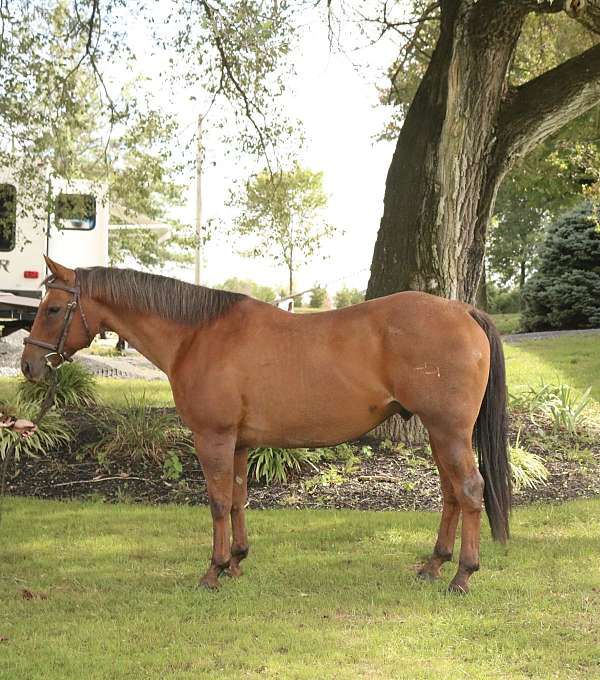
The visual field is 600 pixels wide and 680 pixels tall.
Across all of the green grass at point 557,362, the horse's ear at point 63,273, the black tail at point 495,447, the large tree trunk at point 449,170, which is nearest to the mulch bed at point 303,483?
the large tree trunk at point 449,170

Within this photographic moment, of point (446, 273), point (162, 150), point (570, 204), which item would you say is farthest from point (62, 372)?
point (570, 204)

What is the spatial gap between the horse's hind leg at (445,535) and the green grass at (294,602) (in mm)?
115

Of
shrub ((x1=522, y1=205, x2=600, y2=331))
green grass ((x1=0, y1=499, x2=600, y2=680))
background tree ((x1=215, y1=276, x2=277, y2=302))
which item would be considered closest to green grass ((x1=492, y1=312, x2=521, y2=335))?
shrub ((x1=522, y1=205, x2=600, y2=331))

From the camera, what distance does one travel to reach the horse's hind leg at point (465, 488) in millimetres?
4809

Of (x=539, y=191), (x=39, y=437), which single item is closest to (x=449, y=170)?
(x=39, y=437)

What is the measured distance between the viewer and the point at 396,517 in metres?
6.65

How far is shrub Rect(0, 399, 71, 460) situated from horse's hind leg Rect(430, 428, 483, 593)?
4385 mm

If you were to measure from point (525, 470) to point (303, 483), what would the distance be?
2.04 m

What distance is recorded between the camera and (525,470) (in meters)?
7.77

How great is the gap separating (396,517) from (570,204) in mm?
18613

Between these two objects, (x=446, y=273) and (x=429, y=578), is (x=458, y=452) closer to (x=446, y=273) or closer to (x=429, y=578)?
(x=429, y=578)

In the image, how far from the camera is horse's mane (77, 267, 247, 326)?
5.17m

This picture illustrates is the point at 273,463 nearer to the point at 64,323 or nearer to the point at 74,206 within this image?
the point at 64,323

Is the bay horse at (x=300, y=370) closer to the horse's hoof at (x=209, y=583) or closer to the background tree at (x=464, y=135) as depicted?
the horse's hoof at (x=209, y=583)
